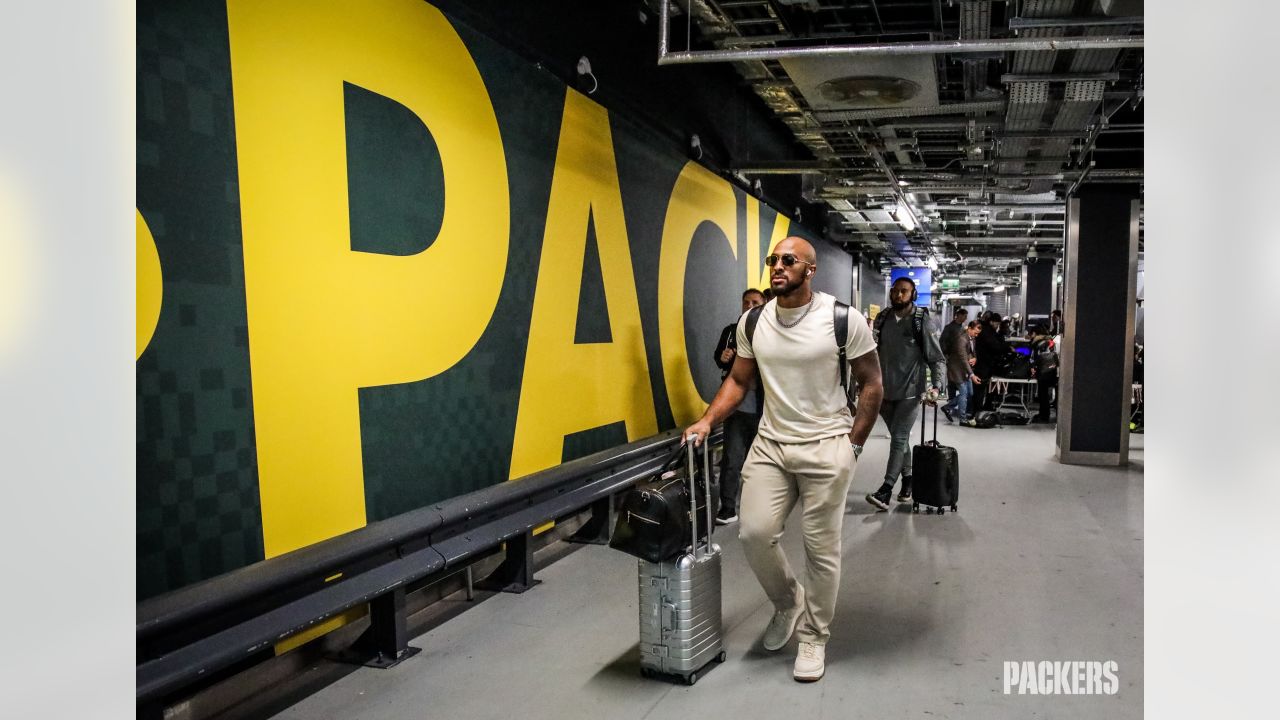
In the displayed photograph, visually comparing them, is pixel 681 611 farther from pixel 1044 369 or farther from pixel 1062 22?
pixel 1044 369

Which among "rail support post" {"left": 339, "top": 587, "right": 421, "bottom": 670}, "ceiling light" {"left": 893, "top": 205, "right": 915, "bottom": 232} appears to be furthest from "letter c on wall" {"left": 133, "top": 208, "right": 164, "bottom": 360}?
"ceiling light" {"left": 893, "top": 205, "right": 915, "bottom": 232}

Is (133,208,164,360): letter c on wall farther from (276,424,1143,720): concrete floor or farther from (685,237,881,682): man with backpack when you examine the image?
(685,237,881,682): man with backpack

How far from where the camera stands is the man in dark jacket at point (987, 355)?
41.4 feet

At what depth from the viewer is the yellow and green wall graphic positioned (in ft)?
8.78

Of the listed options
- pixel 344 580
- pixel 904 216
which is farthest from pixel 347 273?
pixel 904 216

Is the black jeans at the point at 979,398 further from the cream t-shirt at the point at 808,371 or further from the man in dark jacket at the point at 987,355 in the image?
the cream t-shirt at the point at 808,371

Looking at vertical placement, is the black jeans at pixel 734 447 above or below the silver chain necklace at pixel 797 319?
below

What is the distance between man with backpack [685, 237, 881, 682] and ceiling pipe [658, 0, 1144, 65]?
252 centimetres

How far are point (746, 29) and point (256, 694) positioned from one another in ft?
19.2

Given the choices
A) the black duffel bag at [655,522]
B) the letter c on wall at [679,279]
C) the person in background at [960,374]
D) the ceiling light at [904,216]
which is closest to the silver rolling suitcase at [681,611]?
the black duffel bag at [655,522]

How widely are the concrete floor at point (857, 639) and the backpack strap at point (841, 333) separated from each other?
1.15 m

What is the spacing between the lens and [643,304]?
6449 millimetres

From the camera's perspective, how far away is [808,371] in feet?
10.6
